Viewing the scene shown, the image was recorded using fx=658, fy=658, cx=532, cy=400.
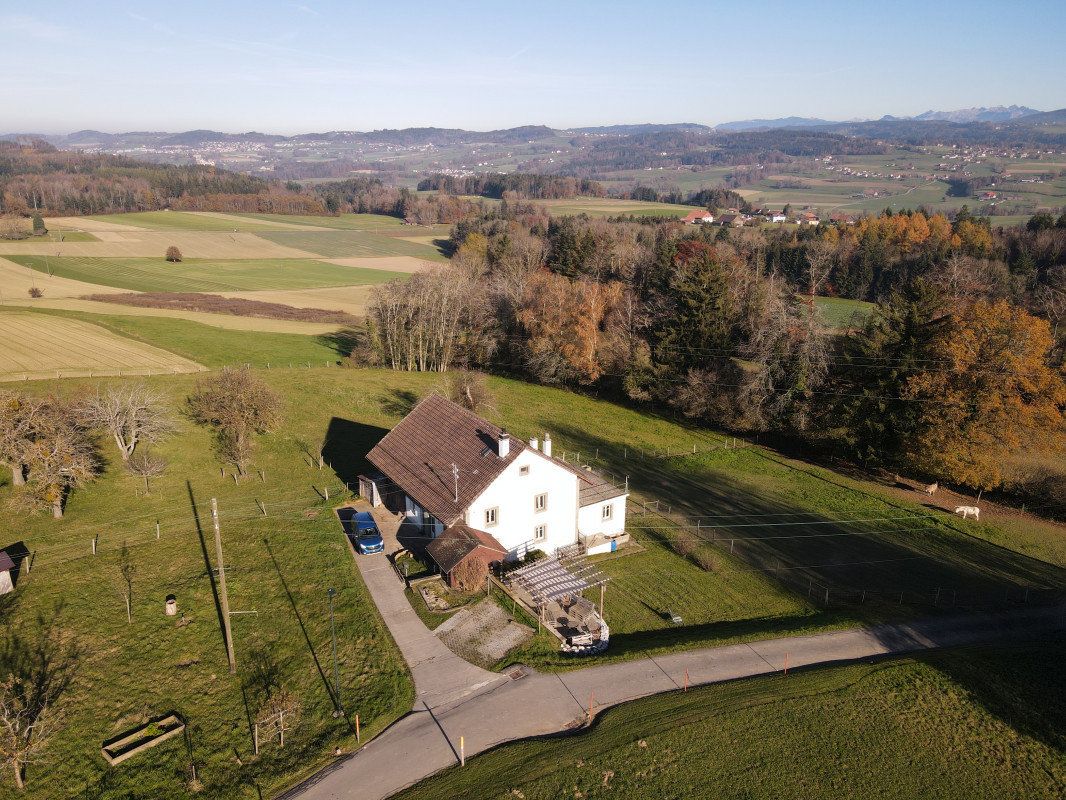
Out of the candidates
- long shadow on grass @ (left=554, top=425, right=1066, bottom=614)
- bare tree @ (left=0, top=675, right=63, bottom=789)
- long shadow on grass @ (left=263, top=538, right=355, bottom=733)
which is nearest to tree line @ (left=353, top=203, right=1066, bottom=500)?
long shadow on grass @ (left=554, top=425, right=1066, bottom=614)

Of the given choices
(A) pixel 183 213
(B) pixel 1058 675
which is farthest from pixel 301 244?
(B) pixel 1058 675

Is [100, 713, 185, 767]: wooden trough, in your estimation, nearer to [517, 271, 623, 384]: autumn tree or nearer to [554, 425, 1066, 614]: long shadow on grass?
[554, 425, 1066, 614]: long shadow on grass

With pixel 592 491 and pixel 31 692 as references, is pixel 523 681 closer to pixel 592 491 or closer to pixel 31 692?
pixel 592 491

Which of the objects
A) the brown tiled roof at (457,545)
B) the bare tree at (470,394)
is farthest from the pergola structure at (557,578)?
the bare tree at (470,394)

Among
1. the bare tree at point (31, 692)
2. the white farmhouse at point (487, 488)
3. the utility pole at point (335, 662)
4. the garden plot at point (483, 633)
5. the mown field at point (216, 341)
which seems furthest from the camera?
the mown field at point (216, 341)

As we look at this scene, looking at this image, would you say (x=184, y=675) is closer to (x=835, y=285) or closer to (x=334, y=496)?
(x=334, y=496)

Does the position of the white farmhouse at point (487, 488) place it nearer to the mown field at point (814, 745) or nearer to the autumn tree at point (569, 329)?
the mown field at point (814, 745)
